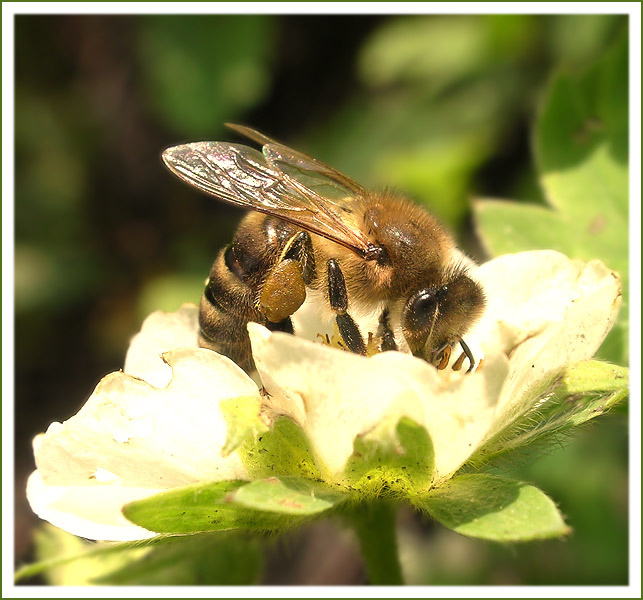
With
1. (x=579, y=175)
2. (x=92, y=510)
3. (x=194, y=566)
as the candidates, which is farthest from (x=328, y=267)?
(x=579, y=175)

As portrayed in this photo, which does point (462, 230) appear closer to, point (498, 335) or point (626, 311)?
point (626, 311)

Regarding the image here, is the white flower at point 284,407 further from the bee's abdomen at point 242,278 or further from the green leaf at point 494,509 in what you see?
the bee's abdomen at point 242,278

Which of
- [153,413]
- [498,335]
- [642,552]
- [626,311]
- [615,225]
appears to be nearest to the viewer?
[498,335]

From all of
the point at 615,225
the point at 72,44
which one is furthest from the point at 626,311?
the point at 72,44

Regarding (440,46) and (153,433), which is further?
(440,46)

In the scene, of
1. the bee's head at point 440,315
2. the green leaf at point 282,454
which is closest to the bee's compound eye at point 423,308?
the bee's head at point 440,315

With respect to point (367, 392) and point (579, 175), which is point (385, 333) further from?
point (579, 175)
